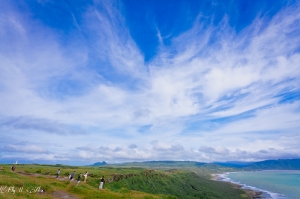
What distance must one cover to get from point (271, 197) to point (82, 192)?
11798 centimetres

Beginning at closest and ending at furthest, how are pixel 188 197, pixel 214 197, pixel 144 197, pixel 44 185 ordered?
pixel 44 185
pixel 144 197
pixel 188 197
pixel 214 197

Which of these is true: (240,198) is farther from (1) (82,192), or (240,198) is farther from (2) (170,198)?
(1) (82,192)

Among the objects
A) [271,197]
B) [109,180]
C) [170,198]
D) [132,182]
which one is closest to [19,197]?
[170,198]

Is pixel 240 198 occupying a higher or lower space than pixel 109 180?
lower

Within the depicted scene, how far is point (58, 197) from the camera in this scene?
30969 millimetres

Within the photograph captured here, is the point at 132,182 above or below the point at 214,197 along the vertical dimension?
above

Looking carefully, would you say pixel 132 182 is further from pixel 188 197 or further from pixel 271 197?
pixel 271 197

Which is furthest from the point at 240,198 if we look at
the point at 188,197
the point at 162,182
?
the point at 162,182

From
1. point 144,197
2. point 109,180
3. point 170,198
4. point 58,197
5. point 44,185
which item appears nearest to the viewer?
point 58,197

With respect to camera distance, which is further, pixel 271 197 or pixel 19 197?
pixel 271 197

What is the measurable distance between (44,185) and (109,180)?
4698cm

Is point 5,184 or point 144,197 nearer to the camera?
point 5,184

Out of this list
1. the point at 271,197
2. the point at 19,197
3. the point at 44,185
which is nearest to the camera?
the point at 19,197

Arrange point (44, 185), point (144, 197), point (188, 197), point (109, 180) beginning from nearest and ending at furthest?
point (44, 185)
point (144, 197)
point (109, 180)
point (188, 197)
